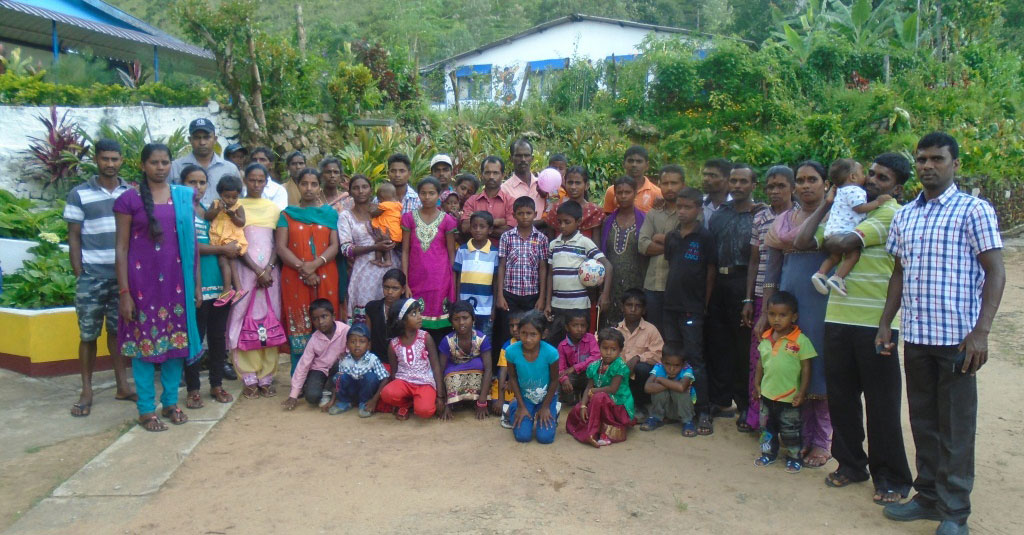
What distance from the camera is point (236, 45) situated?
32.7 feet

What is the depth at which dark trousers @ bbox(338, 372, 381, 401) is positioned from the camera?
17.1ft

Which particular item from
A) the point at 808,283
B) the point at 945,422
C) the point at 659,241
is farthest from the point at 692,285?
the point at 945,422

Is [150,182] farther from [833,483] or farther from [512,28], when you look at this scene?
[512,28]

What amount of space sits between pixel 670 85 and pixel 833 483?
13338mm

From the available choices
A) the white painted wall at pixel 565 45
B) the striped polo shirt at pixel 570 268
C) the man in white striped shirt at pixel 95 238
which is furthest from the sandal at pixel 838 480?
the white painted wall at pixel 565 45

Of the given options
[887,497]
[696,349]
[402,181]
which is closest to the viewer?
[887,497]

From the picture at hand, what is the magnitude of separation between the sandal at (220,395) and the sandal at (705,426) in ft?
10.8

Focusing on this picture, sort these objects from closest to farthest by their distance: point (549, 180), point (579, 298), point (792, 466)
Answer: point (792, 466) < point (579, 298) < point (549, 180)

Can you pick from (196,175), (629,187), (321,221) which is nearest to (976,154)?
(629,187)

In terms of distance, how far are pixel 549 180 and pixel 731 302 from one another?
1827 mm

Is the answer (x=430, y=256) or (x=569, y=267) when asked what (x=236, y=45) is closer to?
(x=430, y=256)

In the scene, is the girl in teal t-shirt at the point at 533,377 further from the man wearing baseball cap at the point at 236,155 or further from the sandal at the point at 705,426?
the man wearing baseball cap at the point at 236,155

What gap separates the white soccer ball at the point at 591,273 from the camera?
517 centimetres

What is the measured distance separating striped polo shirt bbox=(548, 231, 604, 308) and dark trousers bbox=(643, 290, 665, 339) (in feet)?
1.44
